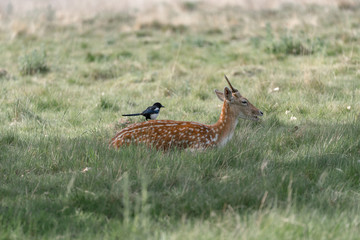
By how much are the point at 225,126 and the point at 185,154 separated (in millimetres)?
892

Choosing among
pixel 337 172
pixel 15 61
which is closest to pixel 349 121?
pixel 337 172

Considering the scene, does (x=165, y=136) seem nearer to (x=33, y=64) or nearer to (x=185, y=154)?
(x=185, y=154)

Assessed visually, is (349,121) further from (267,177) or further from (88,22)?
(88,22)

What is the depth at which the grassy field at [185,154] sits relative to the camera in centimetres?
366

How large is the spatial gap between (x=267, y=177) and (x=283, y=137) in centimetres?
139

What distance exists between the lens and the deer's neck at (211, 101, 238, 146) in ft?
18.7

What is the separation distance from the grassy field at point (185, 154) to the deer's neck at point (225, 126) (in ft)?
A: 0.43

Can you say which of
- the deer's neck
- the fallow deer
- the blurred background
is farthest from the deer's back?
the blurred background

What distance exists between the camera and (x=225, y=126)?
19.0 feet

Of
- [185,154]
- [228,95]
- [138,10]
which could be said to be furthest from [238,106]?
[138,10]

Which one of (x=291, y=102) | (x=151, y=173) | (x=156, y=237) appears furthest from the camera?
(x=291, y=102)

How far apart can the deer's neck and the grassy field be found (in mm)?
131

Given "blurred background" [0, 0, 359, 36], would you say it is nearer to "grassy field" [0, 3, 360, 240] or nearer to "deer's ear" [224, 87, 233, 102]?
"grassy field" [0, 3, 360, 240]

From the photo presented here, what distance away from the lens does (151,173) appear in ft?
15.3
